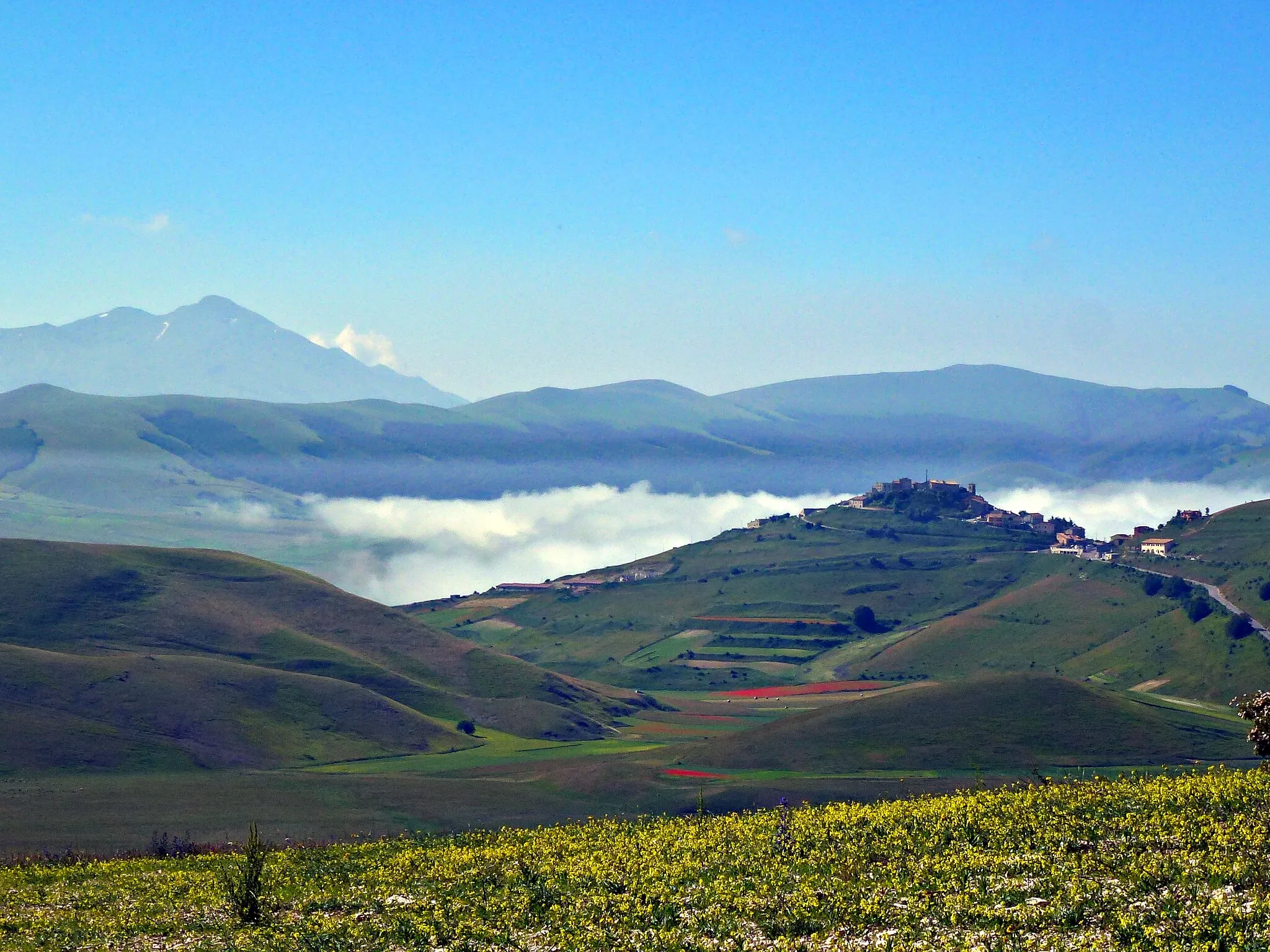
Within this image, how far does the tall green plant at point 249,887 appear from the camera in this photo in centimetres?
3475

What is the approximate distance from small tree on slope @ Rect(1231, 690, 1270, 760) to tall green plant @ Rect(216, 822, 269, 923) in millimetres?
26980

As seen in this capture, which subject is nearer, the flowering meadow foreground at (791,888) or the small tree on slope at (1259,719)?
the flowering meadow foreground at (791,888)

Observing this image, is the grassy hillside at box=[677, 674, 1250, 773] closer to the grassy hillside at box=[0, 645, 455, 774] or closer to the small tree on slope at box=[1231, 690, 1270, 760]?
the grassy hillside at box=[0, 645, 455, 774]

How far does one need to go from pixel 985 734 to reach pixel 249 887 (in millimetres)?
115700

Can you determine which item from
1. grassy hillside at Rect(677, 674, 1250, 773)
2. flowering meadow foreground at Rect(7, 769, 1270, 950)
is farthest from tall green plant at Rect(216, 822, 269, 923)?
grassy hillside at Rect(677, 674, 1250, 773)

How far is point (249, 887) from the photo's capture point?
35.3 metres

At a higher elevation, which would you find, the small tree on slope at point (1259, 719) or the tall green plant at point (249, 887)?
the small tree on slope at point (1259, 719)

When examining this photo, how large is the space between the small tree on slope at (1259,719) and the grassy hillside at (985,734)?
9299cm

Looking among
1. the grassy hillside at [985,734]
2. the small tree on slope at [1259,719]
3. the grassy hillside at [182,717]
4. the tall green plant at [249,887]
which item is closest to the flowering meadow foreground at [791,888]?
the tall green plant at [249,887]

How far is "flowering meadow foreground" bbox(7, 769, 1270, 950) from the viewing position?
2658cm

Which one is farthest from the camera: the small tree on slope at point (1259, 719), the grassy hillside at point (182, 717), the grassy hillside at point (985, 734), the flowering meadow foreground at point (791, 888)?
the grassy hillside at point (182, 717)

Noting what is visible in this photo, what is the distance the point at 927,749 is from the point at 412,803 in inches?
2252

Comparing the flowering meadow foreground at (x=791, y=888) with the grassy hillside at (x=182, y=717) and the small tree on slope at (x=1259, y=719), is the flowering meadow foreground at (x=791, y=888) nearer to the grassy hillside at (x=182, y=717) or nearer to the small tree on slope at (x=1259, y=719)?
the small tree on slope at (x=1259, y=719)

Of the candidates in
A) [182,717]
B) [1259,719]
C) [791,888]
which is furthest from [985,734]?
[791,888]
